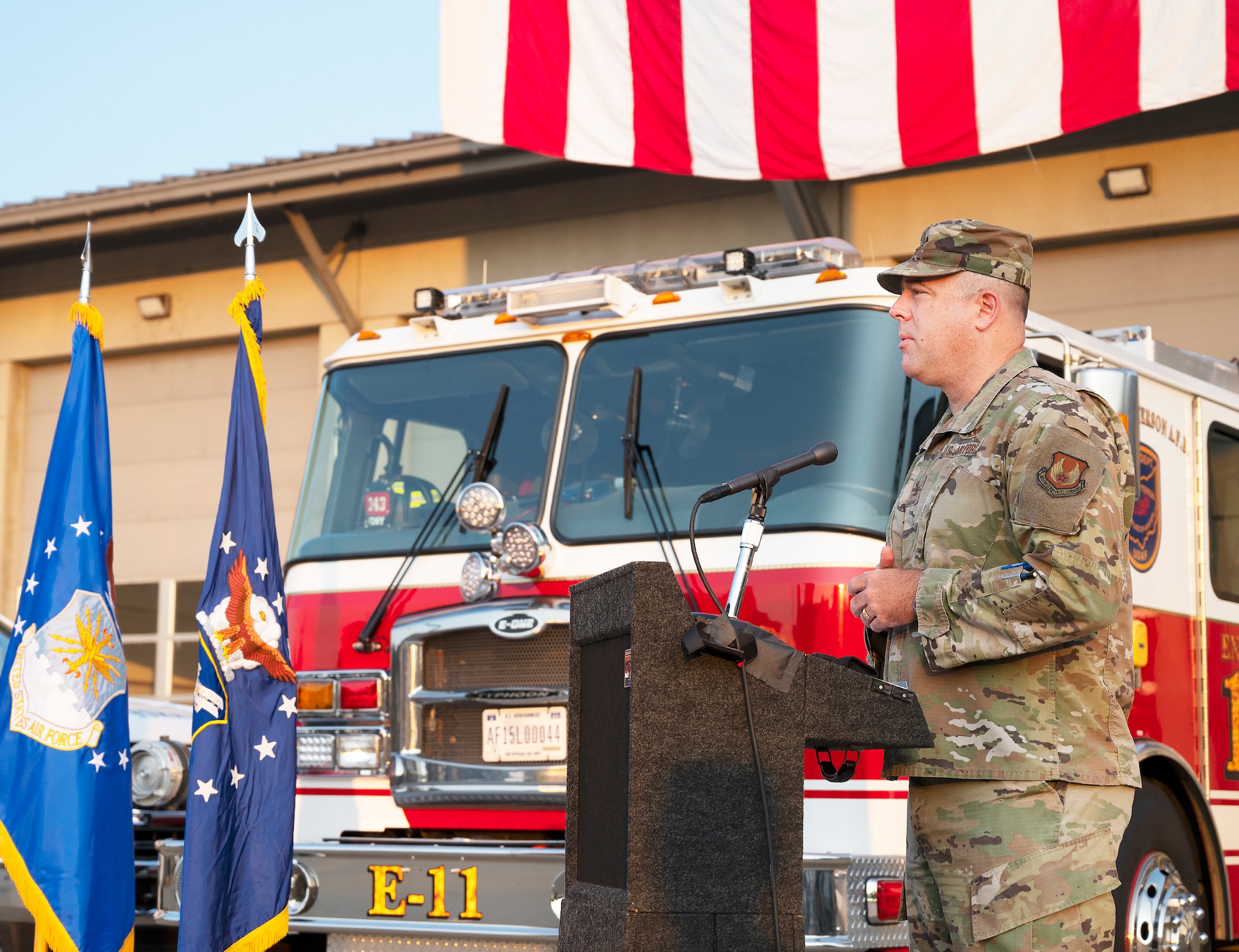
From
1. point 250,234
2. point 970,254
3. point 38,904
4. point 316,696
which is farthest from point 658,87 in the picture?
point 970,254

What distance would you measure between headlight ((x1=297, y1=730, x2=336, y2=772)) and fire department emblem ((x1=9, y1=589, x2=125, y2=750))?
2.23 feet

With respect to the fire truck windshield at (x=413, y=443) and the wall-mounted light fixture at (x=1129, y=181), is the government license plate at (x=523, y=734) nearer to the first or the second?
the fire truck windshield at (x=413, y=443)

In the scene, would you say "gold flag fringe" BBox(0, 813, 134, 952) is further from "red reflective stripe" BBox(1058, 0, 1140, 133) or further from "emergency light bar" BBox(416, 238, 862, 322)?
"red reflective stripe" BBox(1058, 0, 1140, 133)

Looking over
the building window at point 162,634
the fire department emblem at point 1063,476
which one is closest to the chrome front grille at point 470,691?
the fire department emblem at point 1063,476

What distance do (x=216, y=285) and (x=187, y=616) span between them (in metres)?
2.85

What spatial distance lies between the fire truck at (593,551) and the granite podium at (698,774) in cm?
168

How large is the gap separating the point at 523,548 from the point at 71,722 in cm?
173

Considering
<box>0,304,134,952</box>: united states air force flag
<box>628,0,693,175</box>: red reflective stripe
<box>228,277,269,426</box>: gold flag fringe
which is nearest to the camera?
<box>0,304,134,952</box>: united states air force flag

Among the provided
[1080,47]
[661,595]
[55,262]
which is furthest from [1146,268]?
[55,262]

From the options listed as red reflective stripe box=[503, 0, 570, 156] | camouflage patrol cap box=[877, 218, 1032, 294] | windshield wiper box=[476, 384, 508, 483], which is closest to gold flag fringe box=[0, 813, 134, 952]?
windshield wiper box=[476, 384, 508, 483]

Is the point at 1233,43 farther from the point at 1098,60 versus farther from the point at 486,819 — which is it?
the point at 486,819

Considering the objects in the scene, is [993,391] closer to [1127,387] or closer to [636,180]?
[1127,387]

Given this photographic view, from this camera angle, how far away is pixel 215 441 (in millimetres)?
12875

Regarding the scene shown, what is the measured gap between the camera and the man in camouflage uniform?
257cm
